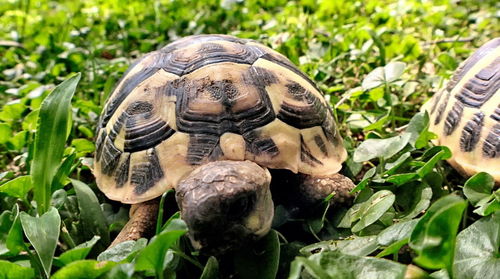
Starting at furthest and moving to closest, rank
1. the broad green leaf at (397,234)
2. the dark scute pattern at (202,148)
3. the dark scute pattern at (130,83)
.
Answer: the dark scute pattern at (130,83) → the dark scute pattern at (202,148) → the broad green leaf at (397,234)

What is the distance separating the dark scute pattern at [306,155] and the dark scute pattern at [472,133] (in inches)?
20.6

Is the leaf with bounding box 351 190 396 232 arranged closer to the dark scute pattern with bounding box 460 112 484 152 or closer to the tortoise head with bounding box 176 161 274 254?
the tortoise head with bounding box 176 161 274 254

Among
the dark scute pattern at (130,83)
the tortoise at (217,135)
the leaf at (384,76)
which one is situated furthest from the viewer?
the leaf at (384,76)

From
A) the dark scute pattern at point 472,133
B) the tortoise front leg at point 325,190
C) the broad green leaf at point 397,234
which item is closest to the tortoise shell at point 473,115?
the dark scute pattern at point 472,133

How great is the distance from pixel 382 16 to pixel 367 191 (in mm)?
2023

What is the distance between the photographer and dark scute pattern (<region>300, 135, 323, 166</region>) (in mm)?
1697

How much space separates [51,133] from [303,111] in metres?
0.78

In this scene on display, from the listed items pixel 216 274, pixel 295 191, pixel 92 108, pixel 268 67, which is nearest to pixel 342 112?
pixel 268 67

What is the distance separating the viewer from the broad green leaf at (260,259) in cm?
133

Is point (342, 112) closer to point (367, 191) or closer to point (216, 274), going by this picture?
point (367, 191)

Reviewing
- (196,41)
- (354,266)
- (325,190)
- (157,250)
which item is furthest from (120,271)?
(196,41)

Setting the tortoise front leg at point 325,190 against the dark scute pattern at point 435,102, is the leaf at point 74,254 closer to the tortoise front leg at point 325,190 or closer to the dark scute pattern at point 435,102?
the tortoise front leg at point 325,190

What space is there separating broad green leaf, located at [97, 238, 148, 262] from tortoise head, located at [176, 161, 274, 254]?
0.41ft

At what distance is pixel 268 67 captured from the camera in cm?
184
